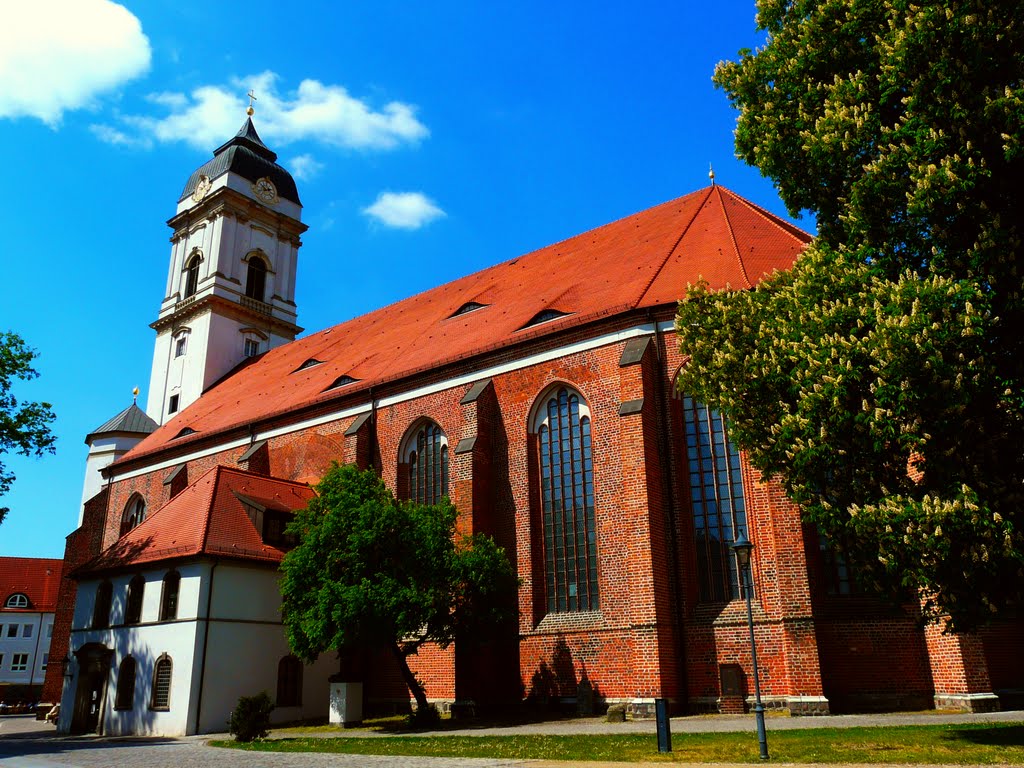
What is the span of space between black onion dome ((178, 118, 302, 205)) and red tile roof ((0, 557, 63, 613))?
31.8m

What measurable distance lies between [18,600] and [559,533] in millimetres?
51148

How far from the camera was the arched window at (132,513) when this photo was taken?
3366cm

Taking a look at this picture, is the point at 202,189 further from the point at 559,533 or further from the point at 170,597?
the point at 559,533

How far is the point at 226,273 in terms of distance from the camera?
131 feet

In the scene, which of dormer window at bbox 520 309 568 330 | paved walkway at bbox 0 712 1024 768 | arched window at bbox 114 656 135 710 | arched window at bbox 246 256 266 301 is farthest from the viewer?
arched window at bbox 246 256 266 301

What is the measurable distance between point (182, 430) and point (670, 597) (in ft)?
74.5

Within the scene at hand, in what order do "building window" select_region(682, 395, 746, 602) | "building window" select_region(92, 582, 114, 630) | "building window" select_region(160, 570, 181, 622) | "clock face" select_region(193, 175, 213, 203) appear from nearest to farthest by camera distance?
"building window" select_region(682, 395, 746, 602) → "building window" select_region(160, 570, 181, 622) → "building window" select_region(92, 582, 114, 630) → "clock face" select_region(193, 175, 213, 203)

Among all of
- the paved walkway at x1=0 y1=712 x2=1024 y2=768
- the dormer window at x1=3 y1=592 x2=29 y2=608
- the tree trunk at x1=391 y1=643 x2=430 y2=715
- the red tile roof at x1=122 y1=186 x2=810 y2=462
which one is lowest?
the paved walkway at x1=0 y1=712 x2=1024 y2=768

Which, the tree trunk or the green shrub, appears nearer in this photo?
the green shrub

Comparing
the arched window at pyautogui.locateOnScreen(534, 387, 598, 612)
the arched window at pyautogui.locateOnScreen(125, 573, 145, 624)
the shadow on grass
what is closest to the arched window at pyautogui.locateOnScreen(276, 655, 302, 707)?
the arched window at pyautogui.locateOnScreen(125, 573, 145, 624)

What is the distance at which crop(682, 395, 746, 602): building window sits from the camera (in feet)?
60.9

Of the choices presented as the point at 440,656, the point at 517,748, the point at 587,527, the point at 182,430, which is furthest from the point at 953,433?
the point at 182,430

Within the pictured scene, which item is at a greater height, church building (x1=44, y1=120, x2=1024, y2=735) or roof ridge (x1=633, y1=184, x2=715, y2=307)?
roof ridge (x1=633, y1=184, x2=715, y2=307)

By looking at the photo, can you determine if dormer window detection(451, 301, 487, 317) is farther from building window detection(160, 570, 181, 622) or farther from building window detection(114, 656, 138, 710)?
building window detection(114, 656, 138, 710)
